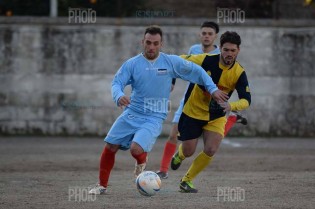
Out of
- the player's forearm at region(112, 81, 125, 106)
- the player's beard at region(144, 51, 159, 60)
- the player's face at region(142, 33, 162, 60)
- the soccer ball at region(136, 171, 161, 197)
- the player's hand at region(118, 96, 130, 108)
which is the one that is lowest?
the soccer ball at region(136, 171, 161, 197)

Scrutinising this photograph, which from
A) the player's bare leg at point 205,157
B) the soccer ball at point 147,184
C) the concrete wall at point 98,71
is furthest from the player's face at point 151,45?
the concrete wall at point 98,71

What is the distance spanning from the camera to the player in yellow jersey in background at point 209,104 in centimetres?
1052

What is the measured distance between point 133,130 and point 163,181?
210cm

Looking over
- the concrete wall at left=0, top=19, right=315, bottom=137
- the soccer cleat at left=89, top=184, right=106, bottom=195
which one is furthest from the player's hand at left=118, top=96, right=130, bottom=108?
the concrete wall at left=0, top=19, right=315, bottom=137

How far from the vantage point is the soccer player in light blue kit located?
10203 millimetres

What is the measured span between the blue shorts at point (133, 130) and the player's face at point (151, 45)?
29.4 inches

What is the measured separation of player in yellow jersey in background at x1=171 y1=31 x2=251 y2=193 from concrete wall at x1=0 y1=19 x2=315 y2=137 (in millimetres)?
9502

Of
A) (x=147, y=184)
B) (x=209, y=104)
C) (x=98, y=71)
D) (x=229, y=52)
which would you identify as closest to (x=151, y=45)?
(x=229, y=52)

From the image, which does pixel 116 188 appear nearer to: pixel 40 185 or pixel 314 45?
pixel 40 185

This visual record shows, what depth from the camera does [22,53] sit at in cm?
2038

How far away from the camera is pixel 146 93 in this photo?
404 inches

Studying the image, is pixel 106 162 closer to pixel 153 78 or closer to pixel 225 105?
pixel 153 78

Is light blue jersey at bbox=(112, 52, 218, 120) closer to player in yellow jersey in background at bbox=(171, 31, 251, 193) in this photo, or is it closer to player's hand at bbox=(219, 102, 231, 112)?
player's hand at bbox=(219, 102, 231, 112)

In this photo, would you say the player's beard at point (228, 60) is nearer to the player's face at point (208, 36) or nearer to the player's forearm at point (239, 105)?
the player's forearm at point (239, 105)
